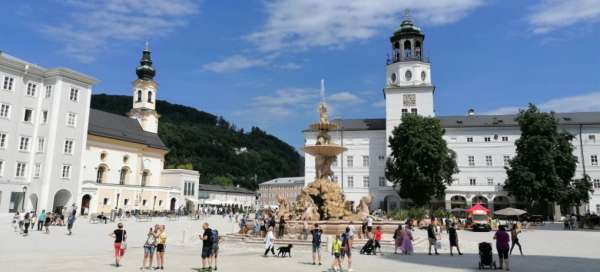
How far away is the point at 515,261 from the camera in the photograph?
48.5ft

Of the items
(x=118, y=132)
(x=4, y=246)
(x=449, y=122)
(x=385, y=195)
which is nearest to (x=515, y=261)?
(x=4, y=246)

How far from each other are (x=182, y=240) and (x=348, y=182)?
40.3m

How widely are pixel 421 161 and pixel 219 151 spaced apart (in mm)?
105564

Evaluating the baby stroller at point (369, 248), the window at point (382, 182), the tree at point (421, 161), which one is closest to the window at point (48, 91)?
the tree at point (421, 161)

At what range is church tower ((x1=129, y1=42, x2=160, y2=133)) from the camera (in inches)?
2864

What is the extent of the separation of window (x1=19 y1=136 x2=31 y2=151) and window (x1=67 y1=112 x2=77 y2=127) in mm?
3967

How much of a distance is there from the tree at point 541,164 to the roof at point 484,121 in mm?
9860

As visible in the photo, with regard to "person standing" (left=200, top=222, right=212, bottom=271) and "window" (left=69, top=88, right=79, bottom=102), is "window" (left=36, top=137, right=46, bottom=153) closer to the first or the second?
"window" (left=69, top=88, right=79, bottom=102)

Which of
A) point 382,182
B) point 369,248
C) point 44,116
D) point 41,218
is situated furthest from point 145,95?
point 369,248

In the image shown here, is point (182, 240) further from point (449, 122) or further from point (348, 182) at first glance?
point (449, 122)

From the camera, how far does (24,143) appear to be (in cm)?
4194

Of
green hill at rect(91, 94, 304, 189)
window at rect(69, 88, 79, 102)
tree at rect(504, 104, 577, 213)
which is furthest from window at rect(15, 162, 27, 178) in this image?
green hill at rect(91, 94, 304, 189)

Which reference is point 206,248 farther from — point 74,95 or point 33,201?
point 74,95

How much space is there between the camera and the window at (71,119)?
4469cm
